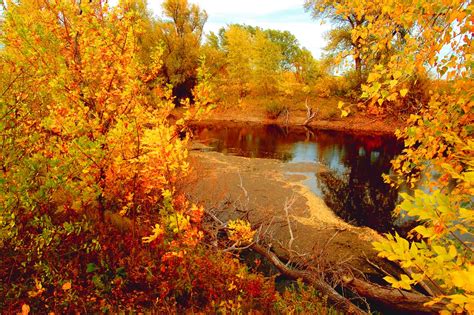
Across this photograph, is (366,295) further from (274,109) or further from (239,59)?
(239,59)

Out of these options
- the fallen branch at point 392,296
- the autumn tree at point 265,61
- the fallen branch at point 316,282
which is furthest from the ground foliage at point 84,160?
the autumn tree at point 265,61

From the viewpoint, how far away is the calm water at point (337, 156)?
12.7 m

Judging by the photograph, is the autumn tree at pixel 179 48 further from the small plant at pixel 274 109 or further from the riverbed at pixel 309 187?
the riverbed at pixel 309 187

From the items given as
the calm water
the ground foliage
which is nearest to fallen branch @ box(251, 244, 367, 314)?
the ground foliage

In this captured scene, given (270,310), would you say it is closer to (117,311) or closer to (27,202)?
(117,311)

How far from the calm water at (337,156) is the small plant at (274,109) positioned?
3314 mm

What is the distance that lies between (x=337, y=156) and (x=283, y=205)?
35.5 ft

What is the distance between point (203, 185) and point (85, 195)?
9.66 m

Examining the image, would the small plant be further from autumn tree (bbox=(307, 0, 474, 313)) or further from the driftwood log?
autumn tree (bbox=(307, 0, 474, 313))

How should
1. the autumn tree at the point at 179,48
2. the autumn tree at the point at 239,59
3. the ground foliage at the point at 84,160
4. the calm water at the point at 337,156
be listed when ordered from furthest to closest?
the autumn tree at the point at 239,59
the autumn tree at the point at 179,48
the calm water at the point at 337,156
the ground foliage at the point at 84,160

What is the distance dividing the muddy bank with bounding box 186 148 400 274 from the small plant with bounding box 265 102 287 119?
1931cm

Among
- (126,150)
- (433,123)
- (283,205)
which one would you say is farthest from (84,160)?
(283,205)

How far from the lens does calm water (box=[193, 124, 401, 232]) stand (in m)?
12.7

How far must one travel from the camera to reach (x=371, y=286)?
6.77 metres
